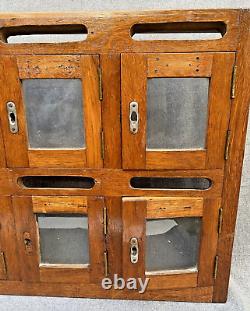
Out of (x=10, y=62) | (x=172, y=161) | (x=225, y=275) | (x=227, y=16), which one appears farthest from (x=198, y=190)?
(x=10, y=62)

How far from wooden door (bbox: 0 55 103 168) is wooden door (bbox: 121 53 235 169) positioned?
10 cm

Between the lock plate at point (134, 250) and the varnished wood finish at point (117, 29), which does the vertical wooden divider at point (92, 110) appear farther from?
the lock plate at point (134, 250)

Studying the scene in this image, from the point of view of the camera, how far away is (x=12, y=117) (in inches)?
45.1

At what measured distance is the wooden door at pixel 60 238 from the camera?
4.10ft

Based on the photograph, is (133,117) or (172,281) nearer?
(133,117)

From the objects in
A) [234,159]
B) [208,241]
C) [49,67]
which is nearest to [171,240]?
[208,241]

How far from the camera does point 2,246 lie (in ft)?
4.33

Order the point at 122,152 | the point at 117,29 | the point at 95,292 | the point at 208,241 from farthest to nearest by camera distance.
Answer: the point at 95,292 < the point at 208,241 < the point at 122,152 < the point at 117,29

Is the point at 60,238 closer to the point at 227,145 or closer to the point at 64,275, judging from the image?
the point at 64,275

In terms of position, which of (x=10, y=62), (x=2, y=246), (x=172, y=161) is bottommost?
(x=2, y=246)

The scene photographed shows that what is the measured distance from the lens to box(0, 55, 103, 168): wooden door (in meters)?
1.09

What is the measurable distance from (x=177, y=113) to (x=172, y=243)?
45 centimetres

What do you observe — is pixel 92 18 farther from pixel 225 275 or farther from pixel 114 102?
pixel 225 275

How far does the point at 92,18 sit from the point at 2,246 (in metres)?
0.79
